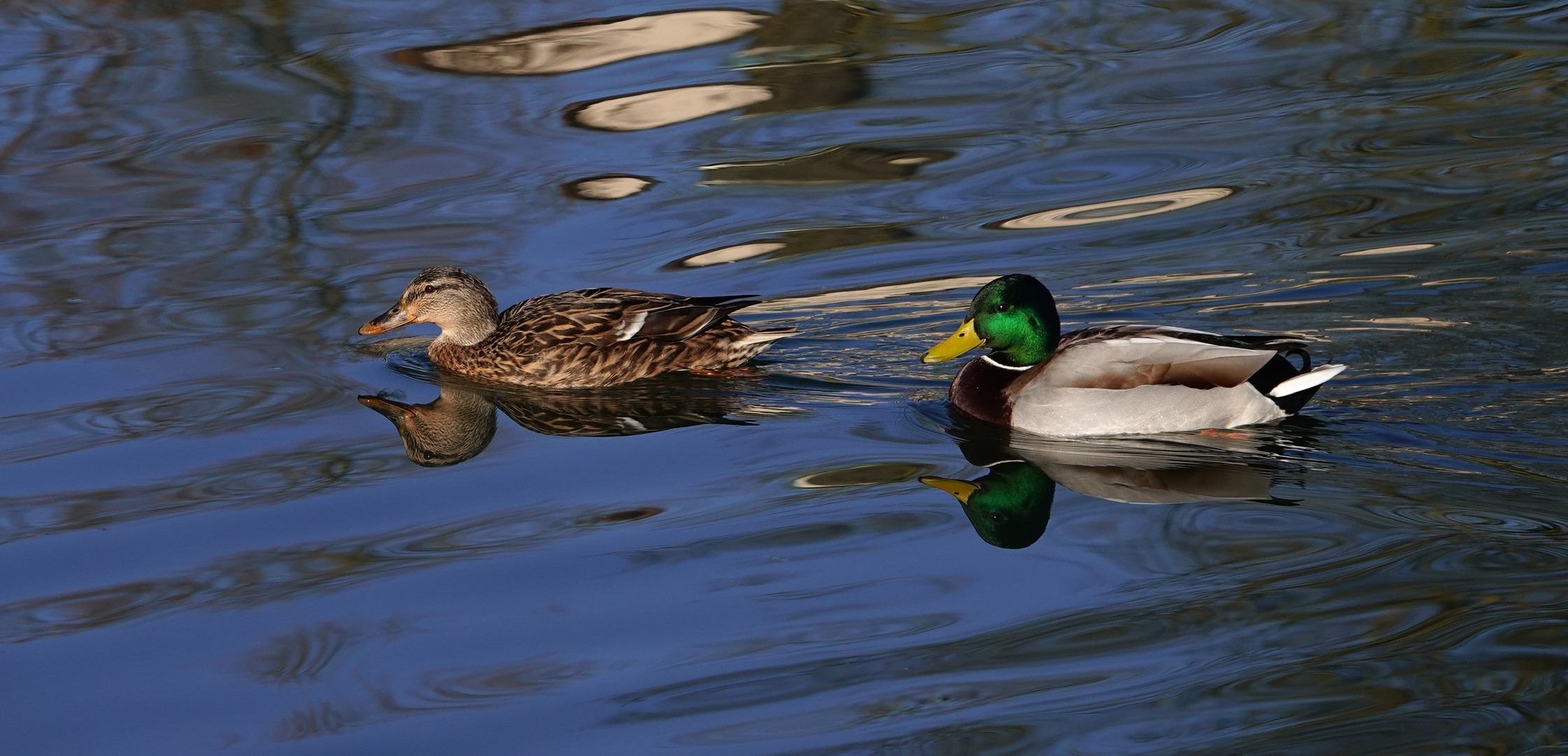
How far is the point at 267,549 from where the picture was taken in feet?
A: 21.1

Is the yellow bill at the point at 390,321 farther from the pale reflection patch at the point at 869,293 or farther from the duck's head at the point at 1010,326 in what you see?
the duck's head at the point at 1010,326

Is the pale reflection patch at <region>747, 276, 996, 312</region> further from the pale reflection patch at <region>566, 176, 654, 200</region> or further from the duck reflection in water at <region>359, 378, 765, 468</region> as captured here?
the pale reflection patch at <region>566, 176, 654, 200</region>

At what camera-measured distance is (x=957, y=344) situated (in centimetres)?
786

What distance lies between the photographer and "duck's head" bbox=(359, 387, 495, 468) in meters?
7.62

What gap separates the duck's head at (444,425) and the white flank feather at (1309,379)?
3752 millimetres

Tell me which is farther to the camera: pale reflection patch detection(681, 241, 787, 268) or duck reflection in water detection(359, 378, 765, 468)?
pale reflection patch detection(681, 241, 787, 268)

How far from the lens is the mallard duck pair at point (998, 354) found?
739 centimetres

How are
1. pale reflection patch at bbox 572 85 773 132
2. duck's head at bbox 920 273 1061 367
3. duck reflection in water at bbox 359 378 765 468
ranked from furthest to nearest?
pale reflection patch at bbox 572 85 773 132
duck reflection in water at bbox 359 378 765 468
duck's head at bbox 920 273 1061 367

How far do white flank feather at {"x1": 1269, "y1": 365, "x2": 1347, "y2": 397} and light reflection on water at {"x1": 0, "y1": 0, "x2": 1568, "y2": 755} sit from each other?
0.21 meters

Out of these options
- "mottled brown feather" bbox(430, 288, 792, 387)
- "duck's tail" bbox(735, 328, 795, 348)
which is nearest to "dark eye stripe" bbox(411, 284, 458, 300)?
"mottled brown feather" bbox(430, 288, 792, 387)

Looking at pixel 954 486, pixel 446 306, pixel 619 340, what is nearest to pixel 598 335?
pixel 619 340

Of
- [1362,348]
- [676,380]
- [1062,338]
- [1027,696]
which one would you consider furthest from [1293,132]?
[1027,696]

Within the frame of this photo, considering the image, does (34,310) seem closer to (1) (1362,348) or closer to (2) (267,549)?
(2) (267,549)

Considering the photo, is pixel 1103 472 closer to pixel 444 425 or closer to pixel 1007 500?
pixel 1007 500
